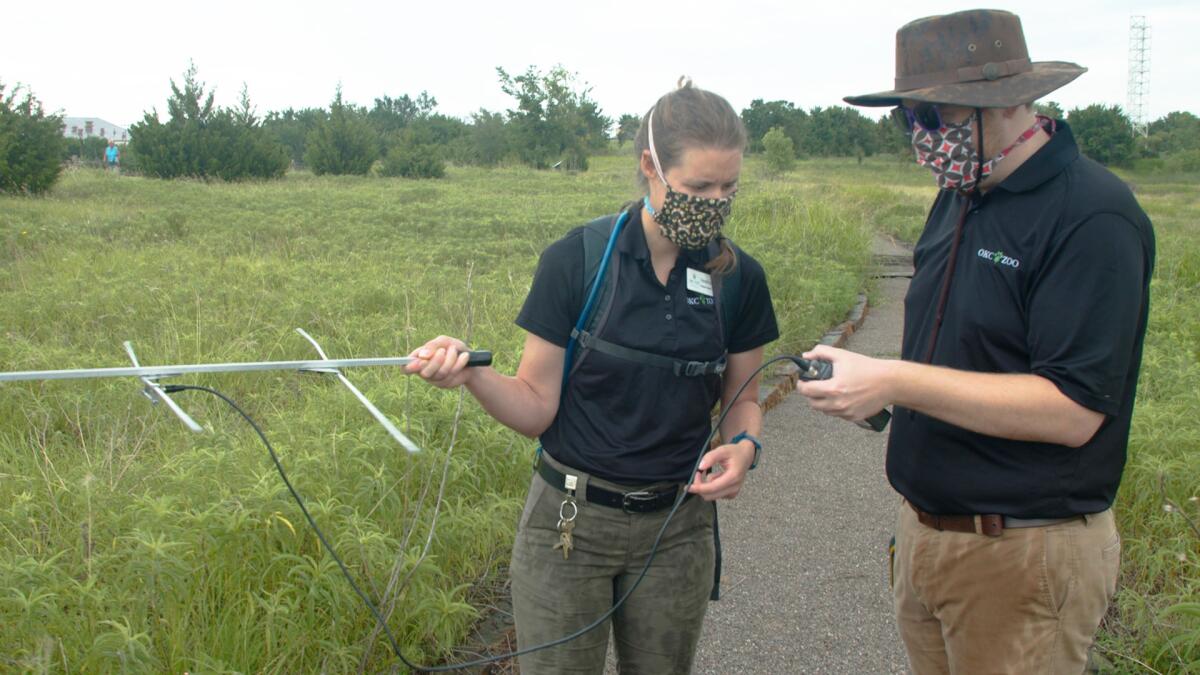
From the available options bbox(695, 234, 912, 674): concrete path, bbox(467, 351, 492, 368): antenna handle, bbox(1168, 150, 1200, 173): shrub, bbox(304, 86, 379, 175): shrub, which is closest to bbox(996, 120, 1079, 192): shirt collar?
bbox(467, 351, 492, 368): antenna handle

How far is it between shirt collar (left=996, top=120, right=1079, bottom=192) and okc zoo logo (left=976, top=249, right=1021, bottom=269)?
14cm

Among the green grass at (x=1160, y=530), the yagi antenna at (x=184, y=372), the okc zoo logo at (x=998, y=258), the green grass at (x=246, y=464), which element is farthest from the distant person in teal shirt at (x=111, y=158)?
the okc zoo logo at (x=998, y=258)

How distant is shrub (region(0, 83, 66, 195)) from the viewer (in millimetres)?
22547

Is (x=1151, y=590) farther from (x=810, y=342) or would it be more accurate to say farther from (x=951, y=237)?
(x=810, y=342)

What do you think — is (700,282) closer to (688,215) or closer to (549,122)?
(688,215)

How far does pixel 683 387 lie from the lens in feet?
7.66

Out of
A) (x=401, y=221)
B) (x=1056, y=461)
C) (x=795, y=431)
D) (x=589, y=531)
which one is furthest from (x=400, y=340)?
(x=401, y=221)

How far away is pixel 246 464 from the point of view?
13.2 ft

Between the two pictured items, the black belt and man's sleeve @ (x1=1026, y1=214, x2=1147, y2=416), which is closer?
man's sleeve @ (x1=1026, y1=214, x2=1147, y2=416)

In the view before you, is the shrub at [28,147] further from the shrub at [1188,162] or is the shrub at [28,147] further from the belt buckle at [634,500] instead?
the shrub at [1188,162]

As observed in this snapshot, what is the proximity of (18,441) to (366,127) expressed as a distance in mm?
37667

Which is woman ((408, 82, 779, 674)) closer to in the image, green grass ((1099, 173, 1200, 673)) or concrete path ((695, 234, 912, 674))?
concrete path ((695, 234, 912, 674))

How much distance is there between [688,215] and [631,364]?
1.29ft

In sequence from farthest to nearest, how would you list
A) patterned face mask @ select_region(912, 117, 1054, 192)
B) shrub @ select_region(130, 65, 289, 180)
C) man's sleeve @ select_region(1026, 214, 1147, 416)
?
shrub @ select_region(130, 65, 289, 180), patterned face mask @ select_region(912, 117, 1054, 192), man's sleeve @ select_region(1026, 214, 1147, 416)
